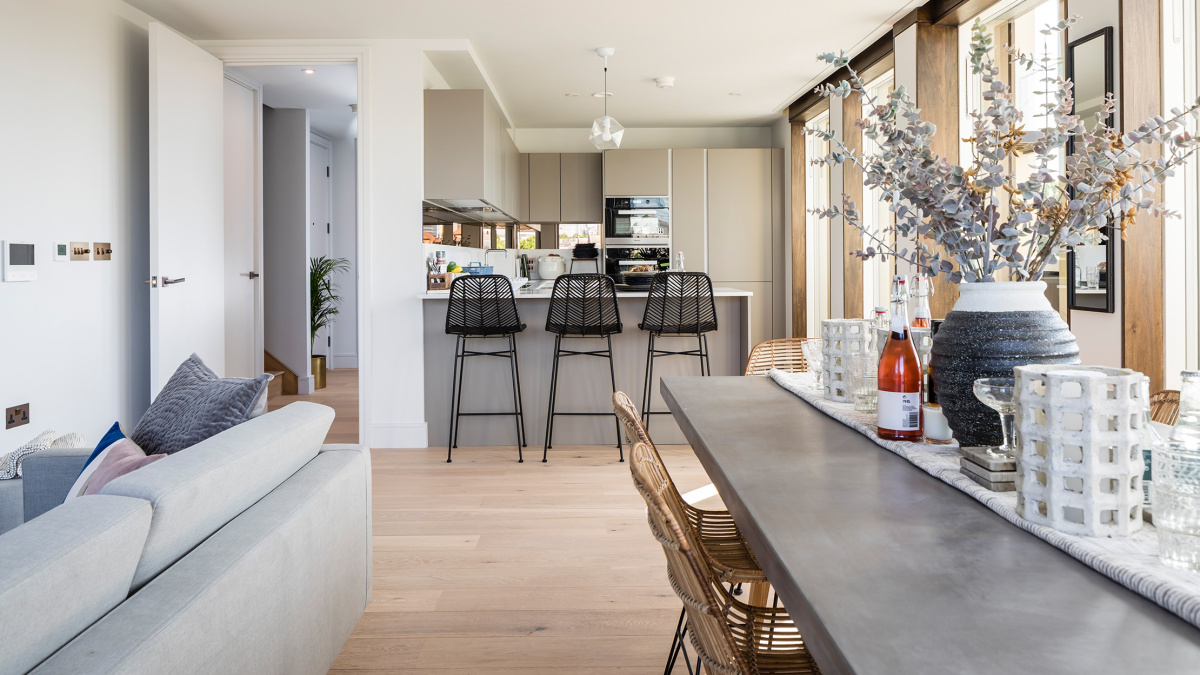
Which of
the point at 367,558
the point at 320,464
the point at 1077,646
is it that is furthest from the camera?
the point at 367,558

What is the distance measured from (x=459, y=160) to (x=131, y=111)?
1.85 meters

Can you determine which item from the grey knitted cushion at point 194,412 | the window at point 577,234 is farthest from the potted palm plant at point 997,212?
the window at point 577,234

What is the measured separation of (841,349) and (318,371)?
619 centimetres

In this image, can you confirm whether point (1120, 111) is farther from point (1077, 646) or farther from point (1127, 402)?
point (1077, 646)

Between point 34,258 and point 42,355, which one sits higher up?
point 34,258

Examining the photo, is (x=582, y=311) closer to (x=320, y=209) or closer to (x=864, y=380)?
(x=864, y=380)

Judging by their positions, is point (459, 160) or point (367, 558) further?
point (459, 160)

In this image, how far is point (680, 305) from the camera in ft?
13.9

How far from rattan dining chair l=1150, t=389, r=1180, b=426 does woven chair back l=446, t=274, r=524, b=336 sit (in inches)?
119

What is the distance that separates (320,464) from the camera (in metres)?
1.80

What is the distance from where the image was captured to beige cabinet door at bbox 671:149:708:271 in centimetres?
712

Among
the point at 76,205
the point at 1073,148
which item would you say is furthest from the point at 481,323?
the point at 1073,148

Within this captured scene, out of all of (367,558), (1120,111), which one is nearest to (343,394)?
(367,558)

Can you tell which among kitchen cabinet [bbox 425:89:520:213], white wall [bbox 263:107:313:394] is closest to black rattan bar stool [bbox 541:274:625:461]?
kitchen cabinet [bbox 425:89:520:213]
